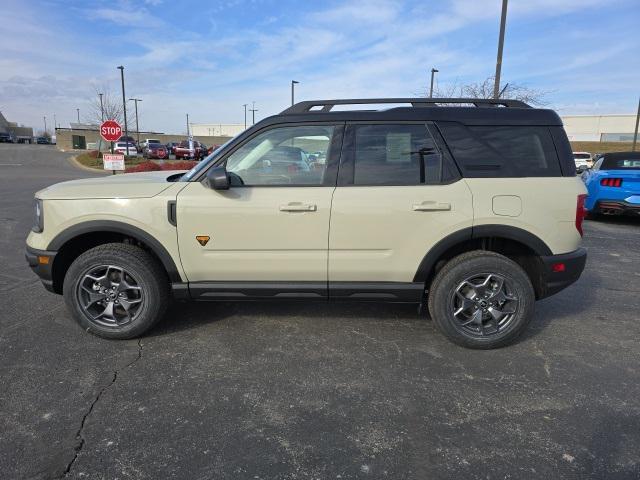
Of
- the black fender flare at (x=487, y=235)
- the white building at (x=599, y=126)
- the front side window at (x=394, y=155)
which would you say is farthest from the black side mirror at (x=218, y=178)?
the white building at (x=599, y=126)

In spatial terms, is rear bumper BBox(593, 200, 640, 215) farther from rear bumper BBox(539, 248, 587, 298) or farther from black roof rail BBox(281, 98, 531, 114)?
black roof rail BBox(281, 98, 531, 114)

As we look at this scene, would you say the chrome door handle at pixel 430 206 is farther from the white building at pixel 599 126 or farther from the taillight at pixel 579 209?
the white building at pixel 599 126

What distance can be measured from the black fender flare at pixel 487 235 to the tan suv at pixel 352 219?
0.4 inches

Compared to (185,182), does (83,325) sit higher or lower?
lower

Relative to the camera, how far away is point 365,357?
3.45 meters

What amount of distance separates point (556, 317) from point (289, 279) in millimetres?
2715

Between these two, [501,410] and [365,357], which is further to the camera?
[365,357]

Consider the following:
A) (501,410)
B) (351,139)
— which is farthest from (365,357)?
(351,139)

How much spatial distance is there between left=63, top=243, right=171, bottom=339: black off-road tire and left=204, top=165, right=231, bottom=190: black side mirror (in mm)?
882

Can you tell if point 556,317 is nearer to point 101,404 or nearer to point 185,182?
point 185,182

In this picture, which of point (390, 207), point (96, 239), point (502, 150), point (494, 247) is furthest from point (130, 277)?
point (502, 150)

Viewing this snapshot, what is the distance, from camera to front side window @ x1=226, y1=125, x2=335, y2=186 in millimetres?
3516

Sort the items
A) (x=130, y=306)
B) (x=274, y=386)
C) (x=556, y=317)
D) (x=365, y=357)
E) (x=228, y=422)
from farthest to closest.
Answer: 1. (x=556, y=317)
2. (x=130, y=306)
3. (x=365, y=357)
4. (x=274, y=386)
5. (x=228, y=422)

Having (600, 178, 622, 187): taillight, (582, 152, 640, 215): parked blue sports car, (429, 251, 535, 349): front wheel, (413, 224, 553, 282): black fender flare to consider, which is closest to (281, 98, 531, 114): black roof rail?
(413, 224, 553, 282): black fender flare
